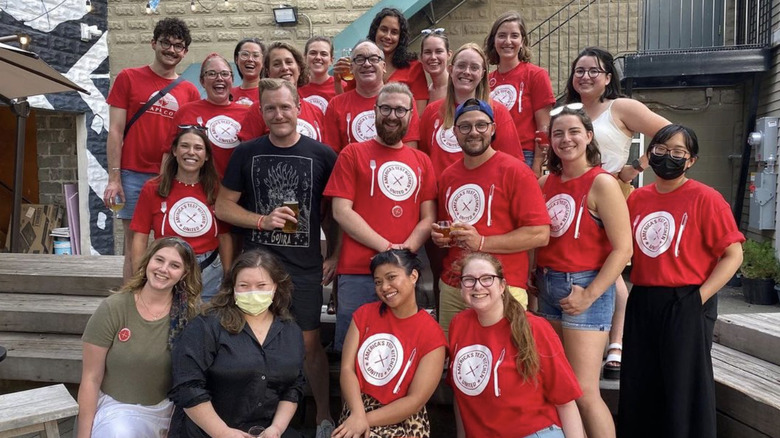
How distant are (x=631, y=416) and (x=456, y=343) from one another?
102cm

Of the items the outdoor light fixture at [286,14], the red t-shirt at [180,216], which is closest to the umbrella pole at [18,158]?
the red t-shirt at [180,216]

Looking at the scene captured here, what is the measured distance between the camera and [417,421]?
10.4 feet

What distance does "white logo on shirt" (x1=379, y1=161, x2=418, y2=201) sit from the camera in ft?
11.5

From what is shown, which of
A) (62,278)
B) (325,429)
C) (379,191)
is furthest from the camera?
(62,278)

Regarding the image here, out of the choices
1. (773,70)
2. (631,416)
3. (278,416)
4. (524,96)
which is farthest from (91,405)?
(773,70)

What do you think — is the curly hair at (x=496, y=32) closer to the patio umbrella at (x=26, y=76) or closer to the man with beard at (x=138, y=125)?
the man with beard at (x=138, y=125)

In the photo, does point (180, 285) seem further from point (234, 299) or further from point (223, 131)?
point (223, 131)

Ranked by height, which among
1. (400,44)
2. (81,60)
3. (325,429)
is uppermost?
(81,60)

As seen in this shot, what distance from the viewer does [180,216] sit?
3.81 meters

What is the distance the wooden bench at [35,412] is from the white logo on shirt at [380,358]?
4.50 ft

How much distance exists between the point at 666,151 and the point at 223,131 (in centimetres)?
271

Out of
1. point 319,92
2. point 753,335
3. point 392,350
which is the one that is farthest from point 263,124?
point 753,335

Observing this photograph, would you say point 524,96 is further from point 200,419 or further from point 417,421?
point 200,419

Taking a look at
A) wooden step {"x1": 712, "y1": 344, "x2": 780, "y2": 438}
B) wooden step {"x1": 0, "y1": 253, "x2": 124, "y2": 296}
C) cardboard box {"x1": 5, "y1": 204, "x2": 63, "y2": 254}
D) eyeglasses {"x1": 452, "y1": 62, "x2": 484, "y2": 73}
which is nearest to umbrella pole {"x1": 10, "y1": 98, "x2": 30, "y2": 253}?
wooden step {"x1": 0, "y1": 253, "x2": 124, "y2": 296}
